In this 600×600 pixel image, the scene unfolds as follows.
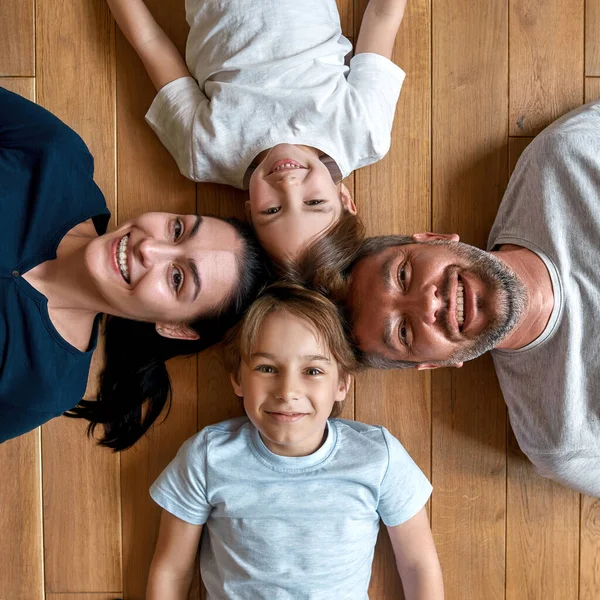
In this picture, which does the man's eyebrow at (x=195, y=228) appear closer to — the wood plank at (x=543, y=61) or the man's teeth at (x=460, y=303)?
the man's teeth at (x=460, y=303)

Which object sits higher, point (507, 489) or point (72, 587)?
point (507, 489)

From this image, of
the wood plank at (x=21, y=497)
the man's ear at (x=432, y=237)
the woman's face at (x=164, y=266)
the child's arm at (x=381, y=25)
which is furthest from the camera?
the wood plank at (x=21, y=497)

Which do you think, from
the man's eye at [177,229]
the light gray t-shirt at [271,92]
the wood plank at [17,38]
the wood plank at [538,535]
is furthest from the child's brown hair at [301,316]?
the wood plank at [17,38]

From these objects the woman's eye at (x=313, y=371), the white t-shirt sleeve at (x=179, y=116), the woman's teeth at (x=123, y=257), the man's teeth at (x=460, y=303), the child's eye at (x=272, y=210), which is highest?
the white t-shirt sleeve at (x=179, y=116)

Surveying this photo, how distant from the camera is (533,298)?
1.24m

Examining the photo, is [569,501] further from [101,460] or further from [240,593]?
[101,460]

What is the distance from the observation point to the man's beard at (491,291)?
1.13 m

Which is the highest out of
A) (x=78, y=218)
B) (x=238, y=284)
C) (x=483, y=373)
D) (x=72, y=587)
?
(x=78, y=218)

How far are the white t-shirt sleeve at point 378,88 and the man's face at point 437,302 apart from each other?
0.98 feet

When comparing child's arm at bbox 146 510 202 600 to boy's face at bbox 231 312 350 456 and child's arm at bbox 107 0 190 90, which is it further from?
child's arm at bbox 107 0 190 90

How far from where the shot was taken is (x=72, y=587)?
1449mm

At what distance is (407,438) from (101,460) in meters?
0.80

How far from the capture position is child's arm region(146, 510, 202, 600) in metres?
1.33

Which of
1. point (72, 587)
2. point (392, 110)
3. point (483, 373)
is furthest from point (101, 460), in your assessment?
point (392, 110)
